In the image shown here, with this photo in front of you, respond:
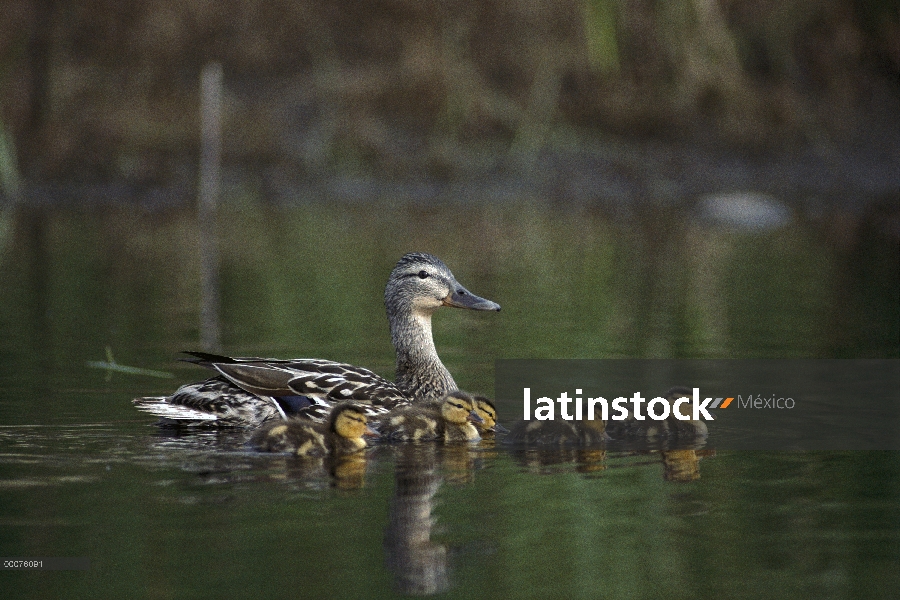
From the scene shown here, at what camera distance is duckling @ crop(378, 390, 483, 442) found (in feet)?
23.3

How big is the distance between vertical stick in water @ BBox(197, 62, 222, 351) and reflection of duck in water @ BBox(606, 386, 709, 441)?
2808 mm

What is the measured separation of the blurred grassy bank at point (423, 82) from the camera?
18.7 m

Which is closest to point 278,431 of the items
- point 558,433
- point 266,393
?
point 266,393

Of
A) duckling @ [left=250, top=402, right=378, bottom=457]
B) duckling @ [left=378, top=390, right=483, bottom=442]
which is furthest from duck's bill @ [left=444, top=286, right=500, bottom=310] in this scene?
duckling @ [left=250, top=402, right=378, bottom=457]

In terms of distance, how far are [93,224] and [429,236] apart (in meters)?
4.18

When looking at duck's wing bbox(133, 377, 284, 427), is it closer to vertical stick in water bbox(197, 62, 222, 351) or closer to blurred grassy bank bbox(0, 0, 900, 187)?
vertical stick in water bbox(197, 62, 222, 351)

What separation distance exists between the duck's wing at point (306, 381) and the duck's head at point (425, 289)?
0.78 meters

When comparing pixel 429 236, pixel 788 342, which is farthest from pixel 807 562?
pixel 429 236

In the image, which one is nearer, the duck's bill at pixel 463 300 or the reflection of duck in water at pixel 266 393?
the reflection of duck in water at pixel 266 393

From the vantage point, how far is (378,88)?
1936 centimetres

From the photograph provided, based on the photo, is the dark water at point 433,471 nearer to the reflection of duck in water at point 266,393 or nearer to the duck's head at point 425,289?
the reflection of duck in water at point 266,393

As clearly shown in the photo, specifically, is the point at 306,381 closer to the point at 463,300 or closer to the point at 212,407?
the point at 212,407

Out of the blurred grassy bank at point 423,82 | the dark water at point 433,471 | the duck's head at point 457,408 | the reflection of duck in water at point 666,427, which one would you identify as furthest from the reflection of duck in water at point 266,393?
the blurred grassy bank at point 423,82

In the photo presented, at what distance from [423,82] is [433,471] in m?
13.1
